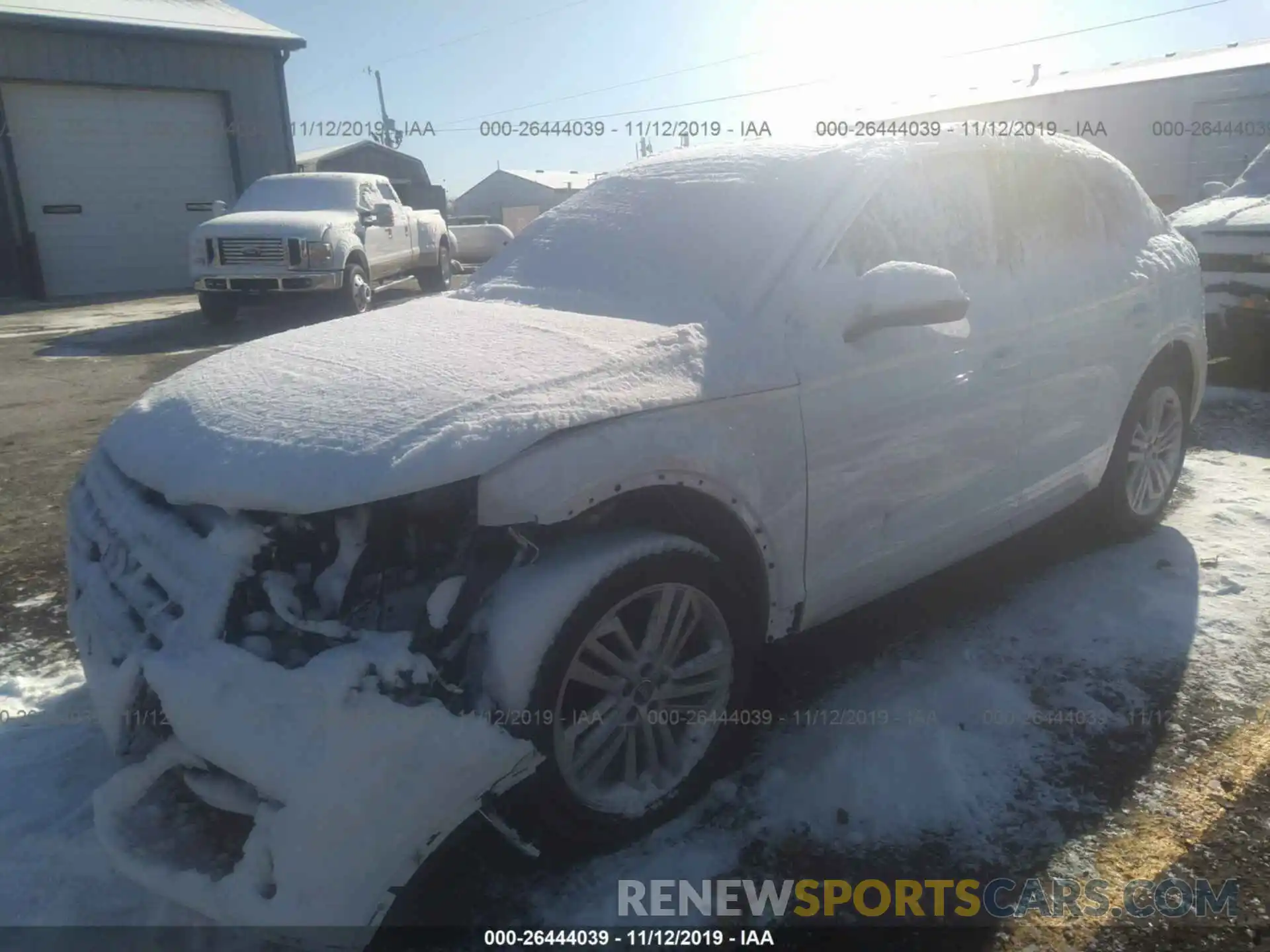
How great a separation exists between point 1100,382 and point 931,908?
7.65 feet

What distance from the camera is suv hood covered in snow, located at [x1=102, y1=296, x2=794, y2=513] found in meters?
2.03

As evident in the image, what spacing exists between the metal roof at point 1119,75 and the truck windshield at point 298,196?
15724mm

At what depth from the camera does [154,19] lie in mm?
17281

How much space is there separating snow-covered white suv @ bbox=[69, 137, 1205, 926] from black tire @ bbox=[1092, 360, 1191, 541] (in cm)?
66

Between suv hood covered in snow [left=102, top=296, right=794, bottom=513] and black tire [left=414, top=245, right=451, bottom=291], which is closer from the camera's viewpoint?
suv hood covered in snow [left=102, top=296, right=794, bottom=513]

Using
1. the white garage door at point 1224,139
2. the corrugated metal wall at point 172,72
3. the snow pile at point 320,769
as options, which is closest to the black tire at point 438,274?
the corrugated metal wall at point 172,72

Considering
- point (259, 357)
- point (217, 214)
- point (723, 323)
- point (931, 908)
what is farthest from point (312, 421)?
point (217, 214)

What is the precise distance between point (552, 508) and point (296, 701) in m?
0.64

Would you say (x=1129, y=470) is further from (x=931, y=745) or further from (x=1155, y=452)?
(x=931, y=745)

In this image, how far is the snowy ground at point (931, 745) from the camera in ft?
7.87

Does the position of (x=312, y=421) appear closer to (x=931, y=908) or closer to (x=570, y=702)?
(x=570, y=702)

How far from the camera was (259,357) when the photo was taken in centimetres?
280

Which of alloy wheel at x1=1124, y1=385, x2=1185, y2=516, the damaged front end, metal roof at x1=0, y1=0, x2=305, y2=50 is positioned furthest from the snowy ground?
metal roof at x1=0, y1=0, x2=305, y2=50

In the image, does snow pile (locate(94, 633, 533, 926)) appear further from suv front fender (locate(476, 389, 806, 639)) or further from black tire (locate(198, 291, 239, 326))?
black tire (locate(198, 291, 239, 326))
